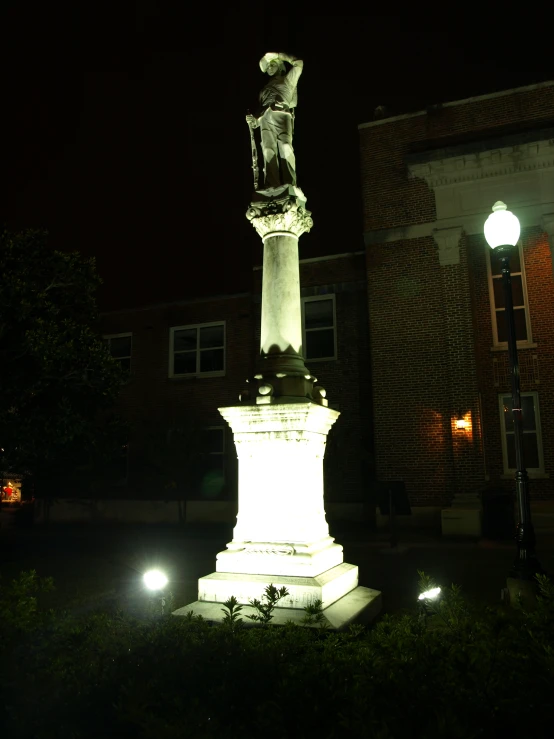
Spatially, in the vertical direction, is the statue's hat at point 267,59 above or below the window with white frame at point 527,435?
above

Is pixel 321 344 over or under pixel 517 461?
over

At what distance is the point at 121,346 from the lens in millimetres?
24453

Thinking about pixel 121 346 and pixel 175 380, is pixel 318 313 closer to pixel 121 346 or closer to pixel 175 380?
pixel 175 380

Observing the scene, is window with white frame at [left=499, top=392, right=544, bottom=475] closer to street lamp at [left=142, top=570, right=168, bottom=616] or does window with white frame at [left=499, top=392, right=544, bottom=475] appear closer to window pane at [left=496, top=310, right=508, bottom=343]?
window pane at [left=496, top=310, right=508, bottom=343]

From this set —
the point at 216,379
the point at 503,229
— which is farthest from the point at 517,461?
the point at 216,379

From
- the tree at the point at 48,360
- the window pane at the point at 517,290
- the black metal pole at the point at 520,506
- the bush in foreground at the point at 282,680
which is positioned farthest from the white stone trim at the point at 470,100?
the bush in foreground at the point at 282,680

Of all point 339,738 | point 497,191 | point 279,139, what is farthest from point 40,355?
point 497,191

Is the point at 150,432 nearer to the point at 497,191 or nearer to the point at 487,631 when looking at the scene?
the point at 497,191

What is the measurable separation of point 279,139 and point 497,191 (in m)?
11.7

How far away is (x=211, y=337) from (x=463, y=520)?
39.0 feet

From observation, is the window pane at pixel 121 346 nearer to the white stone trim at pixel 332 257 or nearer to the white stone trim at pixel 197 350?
the white stone trim at pixel 197 350

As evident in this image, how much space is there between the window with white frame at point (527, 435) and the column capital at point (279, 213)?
1125cm

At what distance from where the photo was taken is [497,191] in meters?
17.2

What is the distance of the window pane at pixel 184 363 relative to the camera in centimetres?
2297
